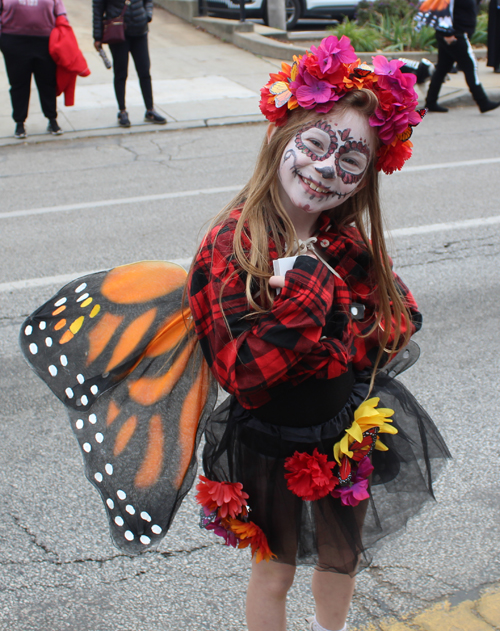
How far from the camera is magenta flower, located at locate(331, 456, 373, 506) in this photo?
5.68 feet

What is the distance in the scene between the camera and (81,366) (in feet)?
5.87

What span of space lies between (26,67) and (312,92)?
24.1ft

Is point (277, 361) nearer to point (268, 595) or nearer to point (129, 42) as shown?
point (268, 595)

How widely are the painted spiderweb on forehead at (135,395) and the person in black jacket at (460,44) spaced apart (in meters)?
8.45

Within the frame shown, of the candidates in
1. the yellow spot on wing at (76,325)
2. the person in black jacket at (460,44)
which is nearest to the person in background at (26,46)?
the person in black jacket at (460,44)

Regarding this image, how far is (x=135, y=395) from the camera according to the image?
1771 millimetres

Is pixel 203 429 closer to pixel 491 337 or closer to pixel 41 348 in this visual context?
pixel 41 348

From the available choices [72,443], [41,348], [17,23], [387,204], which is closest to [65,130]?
[17,23]

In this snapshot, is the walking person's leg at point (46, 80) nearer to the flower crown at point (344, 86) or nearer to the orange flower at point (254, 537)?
the flower crown at point (344, 86)

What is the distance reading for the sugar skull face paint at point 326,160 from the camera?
1631 mm

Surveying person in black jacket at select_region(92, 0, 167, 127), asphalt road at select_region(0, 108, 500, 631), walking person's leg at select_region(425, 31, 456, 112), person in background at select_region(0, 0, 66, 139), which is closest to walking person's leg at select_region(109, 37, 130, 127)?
person in black jacket at select_region(92, 0, 167, 127)

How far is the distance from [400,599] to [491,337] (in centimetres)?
209

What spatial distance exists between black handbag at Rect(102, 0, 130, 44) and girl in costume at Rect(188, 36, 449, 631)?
7.17 metres

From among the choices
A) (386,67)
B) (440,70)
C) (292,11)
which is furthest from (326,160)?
(292,11)
